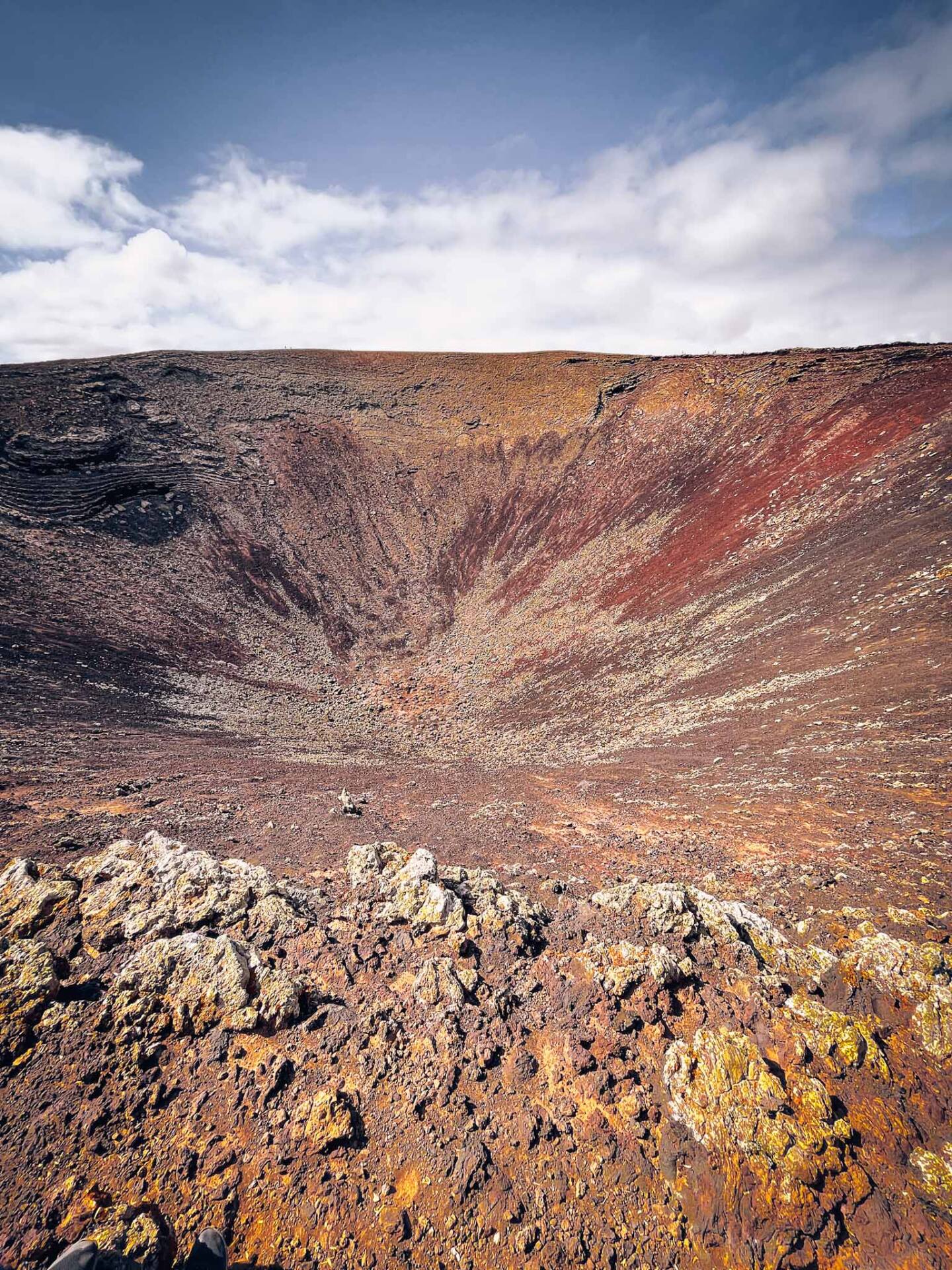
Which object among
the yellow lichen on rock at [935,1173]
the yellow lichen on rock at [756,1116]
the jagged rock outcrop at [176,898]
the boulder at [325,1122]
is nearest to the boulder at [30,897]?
the jagged rock outcrop at [176,898]

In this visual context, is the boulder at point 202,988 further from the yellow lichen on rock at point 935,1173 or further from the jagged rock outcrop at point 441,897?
the yellow lichen on rock at point 935,1173

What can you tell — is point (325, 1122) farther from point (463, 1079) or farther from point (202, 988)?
point (202, 988)

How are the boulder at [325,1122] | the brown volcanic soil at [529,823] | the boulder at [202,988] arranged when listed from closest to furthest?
the brown volcanic soil at [529,823] < the boulder at [325,1122] < the boulder at [202,988]

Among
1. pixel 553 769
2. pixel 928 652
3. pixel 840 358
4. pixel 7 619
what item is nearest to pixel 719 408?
pixel 840 358

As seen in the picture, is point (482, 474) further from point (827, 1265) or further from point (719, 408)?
point (827, 1265)

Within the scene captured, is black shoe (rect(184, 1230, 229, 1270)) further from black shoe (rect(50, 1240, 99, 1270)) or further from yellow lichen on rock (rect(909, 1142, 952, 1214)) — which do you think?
yellow lichen on rock (rect(909, 1142, 952, 1214))

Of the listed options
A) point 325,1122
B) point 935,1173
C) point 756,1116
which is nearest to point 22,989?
point 325,1122
